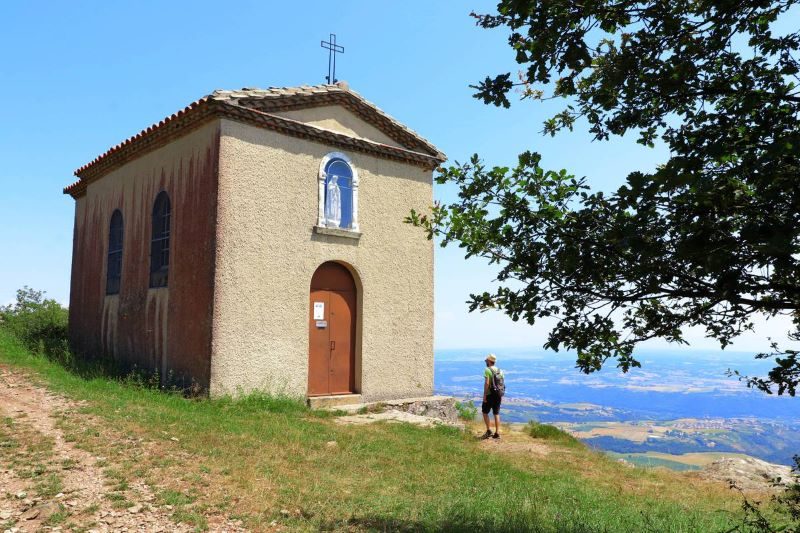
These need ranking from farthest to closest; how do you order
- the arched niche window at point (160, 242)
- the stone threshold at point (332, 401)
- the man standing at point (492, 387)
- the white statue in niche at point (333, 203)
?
the arched niche window at point (160, 242) < the white statue in niche at point (333, 203) < the stone threshold at point (332, 401) < the man standing at point (492, 387)

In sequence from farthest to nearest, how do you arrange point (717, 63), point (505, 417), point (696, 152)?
1. point (505, 417)
2. point (717, 63)
3. point (696, 152)

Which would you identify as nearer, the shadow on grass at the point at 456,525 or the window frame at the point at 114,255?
the shadow on grass at the point at 456,525

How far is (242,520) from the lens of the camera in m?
5.24

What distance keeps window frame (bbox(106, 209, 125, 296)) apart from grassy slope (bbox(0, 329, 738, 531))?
13.1 feet

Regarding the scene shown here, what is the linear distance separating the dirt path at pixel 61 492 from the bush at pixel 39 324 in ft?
26.5

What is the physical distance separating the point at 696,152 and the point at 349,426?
25.8 ft

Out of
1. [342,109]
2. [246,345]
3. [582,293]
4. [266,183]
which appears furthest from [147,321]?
[582,293]

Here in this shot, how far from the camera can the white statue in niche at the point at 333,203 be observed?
11.9m

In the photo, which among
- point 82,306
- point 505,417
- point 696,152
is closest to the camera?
point 696,152

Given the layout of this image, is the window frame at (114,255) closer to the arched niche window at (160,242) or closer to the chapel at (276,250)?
the chapel at (276,250)

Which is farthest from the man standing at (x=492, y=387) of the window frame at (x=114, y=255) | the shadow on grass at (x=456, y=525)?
the window frame at (x=114, y=255)

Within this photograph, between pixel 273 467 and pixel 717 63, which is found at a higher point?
pixel 717 63

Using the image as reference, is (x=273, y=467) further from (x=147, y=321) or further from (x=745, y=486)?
(x=745, y=486)

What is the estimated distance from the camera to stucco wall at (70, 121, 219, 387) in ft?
35.2
